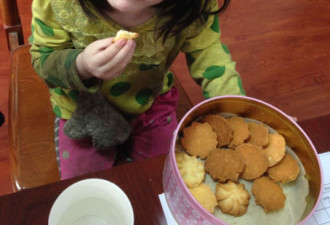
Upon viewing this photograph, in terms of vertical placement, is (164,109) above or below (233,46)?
above

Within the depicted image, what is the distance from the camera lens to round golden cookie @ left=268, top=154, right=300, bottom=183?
1.48 feet

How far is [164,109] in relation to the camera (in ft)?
2.44

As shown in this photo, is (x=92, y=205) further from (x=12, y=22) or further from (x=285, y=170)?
(x=12, y=22)

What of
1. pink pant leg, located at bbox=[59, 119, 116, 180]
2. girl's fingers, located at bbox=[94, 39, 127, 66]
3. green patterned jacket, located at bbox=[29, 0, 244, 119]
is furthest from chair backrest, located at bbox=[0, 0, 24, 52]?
girl's fingers, located at bbox=[94, 39, 127, 66]

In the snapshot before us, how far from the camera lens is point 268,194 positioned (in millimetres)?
437

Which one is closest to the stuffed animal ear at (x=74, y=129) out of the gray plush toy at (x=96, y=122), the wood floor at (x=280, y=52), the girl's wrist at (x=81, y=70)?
the gray plush toy at (x=96, y=122)

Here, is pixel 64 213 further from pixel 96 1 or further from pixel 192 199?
pixel 96 1

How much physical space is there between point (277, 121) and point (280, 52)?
1052mm

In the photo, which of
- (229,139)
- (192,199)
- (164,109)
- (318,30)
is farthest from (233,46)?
(192,199)

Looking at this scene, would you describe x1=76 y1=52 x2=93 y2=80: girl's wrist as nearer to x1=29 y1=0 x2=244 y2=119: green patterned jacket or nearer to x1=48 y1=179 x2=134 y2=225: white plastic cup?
x1=29 y1=0 x2=244 y2=119: green patterned jacket

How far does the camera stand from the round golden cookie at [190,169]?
0.42m

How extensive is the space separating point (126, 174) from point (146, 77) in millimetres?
233

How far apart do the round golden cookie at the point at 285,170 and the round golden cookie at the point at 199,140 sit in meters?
0.09

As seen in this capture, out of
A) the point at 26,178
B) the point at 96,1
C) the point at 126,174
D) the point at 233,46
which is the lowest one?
the point at 233,46
